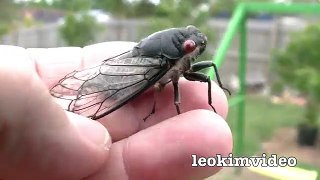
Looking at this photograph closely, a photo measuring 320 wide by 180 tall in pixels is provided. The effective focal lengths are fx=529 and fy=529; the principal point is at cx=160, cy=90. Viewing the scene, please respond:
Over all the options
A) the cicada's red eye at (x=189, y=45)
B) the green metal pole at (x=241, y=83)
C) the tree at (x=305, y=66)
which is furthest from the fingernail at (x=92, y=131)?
the tree at (x=305, y=66)

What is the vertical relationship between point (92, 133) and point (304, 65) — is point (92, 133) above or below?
above

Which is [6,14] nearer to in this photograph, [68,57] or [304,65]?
[68,57]

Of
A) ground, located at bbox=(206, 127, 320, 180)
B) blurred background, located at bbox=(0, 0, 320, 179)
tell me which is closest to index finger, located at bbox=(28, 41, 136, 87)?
blurred background, located at bbox=(0, 0, 320, 179)

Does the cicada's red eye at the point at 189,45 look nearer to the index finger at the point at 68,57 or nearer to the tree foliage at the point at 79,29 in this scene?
the index finger at the point at 68,57

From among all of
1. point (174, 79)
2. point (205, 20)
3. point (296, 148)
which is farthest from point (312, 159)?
point (174, 79)

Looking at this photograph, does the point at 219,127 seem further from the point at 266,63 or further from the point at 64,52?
the point at 266,63

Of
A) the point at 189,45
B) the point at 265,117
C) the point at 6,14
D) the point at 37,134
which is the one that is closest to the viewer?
the point at 37,134

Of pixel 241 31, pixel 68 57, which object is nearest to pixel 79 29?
pixel 241 31

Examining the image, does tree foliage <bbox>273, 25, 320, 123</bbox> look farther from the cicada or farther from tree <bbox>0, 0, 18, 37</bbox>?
the cicada
